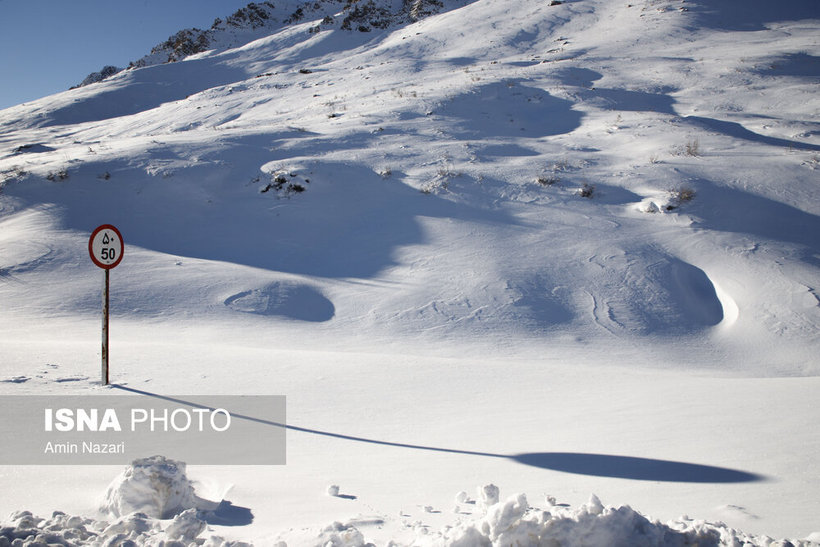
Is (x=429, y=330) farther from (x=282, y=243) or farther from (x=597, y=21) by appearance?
(x=597, y=21)

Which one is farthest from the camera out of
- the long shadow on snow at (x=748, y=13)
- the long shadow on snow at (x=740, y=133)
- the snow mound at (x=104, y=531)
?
the long shadow on snow at (x=748, y=13)

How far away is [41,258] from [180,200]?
2740 mm

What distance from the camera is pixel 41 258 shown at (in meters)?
7.64

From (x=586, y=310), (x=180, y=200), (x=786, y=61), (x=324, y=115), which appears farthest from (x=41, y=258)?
(x=786, y=61)

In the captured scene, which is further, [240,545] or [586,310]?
[586,310]

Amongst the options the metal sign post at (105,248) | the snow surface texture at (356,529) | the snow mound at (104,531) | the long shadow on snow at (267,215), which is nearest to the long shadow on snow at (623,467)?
the snow surface texture at (356,529)

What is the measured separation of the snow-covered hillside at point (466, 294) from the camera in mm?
2691

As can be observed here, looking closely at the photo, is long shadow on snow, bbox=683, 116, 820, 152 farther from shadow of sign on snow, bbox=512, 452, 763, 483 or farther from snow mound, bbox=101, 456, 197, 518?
snow mound, bbox=101, 456, 197, 518

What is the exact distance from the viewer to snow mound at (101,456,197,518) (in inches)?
90.3

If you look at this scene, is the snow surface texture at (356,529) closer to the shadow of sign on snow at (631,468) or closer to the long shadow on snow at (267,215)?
the shadow of sign on snow at (631,468)

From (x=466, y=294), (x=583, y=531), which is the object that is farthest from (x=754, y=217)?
(x=583, y=531)

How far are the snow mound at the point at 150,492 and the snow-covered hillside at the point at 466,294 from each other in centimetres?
13

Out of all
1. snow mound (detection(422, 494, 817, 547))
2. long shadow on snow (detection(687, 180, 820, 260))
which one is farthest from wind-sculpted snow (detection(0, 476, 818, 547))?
long shadow on snow (detection(687, 180, 820, 260))

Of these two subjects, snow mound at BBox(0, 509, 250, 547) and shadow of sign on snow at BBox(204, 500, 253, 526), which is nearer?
snow mound at BBox(0, 509, 250, 547)
